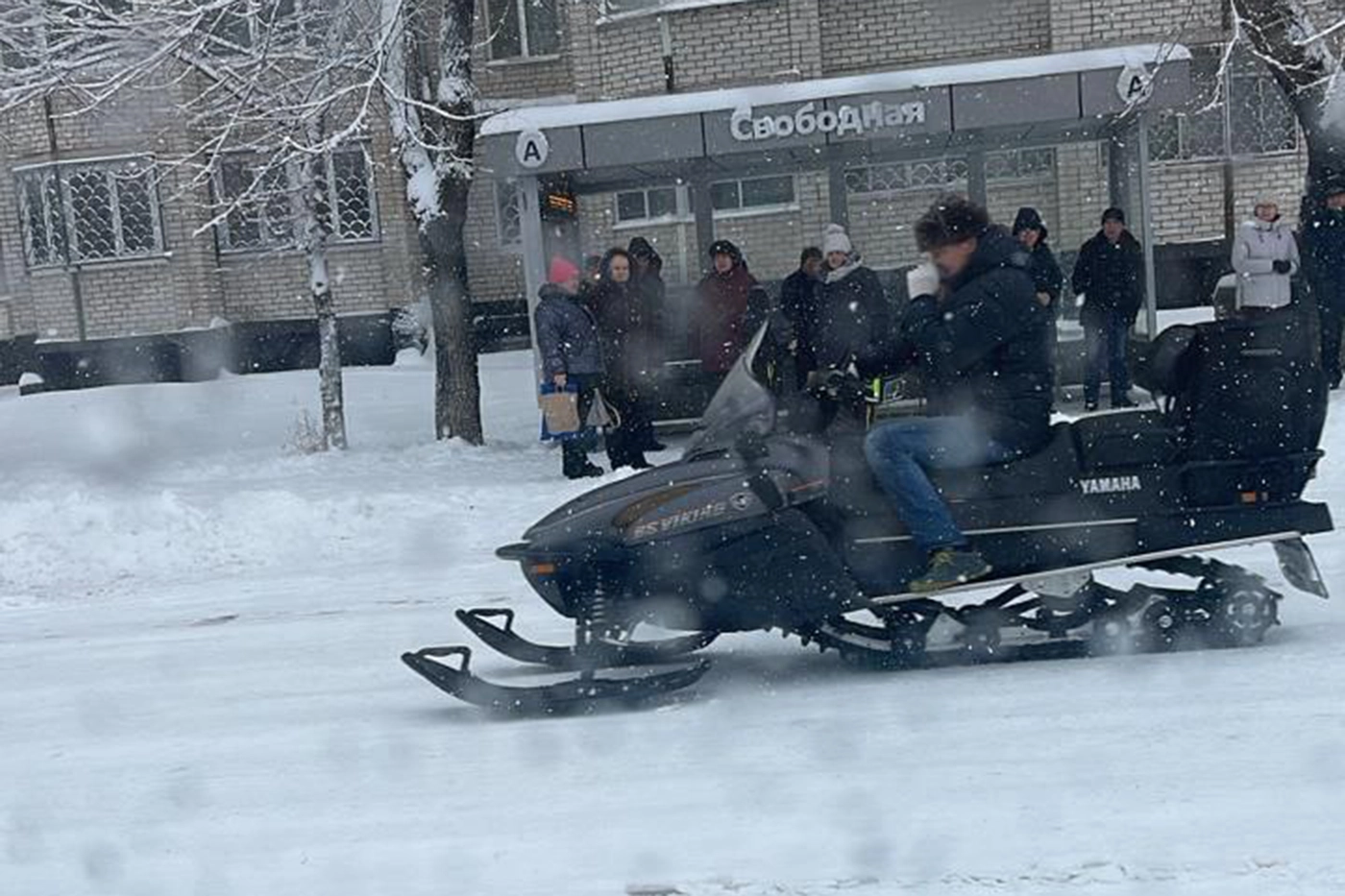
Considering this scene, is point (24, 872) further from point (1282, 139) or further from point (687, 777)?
point (1282, 139)

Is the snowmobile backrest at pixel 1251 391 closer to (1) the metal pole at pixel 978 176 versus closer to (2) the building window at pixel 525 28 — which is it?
(1) the metal pole at pixel 978 176

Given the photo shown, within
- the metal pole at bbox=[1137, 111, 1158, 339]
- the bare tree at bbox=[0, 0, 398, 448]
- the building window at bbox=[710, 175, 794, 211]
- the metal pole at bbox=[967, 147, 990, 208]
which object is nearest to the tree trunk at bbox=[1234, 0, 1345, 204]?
the metal pole at bbox=[1137, 111, 1158, 339]

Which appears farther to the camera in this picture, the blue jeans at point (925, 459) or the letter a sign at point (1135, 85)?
the letter a sign at point (1135, 85)

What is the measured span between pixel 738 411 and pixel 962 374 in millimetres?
862

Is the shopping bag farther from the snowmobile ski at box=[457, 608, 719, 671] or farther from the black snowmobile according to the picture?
the black snowmobile

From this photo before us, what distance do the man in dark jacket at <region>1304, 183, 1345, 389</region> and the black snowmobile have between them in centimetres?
745

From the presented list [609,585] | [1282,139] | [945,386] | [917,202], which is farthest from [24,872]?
[1282,139]

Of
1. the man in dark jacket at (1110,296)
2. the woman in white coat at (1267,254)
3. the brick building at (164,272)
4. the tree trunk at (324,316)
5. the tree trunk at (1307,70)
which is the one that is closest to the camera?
the woman in white coat at (1267,254)

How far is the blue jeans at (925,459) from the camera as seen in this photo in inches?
231

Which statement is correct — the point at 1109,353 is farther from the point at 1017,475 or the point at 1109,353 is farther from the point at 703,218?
the point at 1017,475

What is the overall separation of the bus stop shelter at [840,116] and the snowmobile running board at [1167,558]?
7.77m

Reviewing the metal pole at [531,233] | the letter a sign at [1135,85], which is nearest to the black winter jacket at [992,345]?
the letter a sign at [1135,85]

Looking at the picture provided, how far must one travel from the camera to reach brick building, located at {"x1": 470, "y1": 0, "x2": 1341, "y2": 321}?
50.8ft

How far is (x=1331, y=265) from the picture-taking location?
13203 mm
